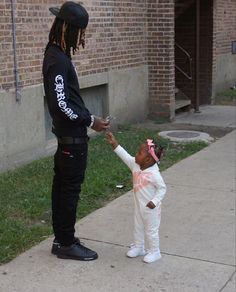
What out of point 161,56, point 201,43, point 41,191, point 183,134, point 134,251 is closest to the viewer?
point 134,251

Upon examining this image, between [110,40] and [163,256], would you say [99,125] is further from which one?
[110,40]

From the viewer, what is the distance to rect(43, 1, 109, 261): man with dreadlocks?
3.84 meters

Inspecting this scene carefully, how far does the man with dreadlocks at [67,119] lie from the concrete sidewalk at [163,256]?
22 cm

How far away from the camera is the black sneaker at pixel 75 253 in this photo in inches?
167

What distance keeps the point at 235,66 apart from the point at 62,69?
43.0ft

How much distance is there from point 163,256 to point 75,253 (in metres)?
0.67

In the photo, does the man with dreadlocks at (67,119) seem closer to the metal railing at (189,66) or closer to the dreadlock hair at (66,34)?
the dreadlock hair at (66,34)

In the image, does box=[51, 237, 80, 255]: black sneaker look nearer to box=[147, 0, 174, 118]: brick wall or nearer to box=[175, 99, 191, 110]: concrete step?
box=[147, 0, 174, 118]: brick wall

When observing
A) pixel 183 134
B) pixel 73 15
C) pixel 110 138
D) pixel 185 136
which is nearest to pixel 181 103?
pixel 183 134

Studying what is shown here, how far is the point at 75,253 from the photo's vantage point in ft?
13.9

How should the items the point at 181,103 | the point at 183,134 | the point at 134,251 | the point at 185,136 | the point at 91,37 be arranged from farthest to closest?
the point at 181,103 < the point at 183,134 < the point at 185,136 < the point at 91,37 < the point at 134,251

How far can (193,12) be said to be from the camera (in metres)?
11.9

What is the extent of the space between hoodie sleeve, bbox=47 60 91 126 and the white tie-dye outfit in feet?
1.57

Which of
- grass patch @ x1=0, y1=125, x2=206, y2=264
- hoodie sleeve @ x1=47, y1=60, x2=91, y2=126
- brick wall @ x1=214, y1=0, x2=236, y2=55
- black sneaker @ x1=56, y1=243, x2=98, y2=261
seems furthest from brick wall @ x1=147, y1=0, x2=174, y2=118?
hoodie sleeve @ x1=47, y1=60, x2=91, y2=126
